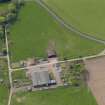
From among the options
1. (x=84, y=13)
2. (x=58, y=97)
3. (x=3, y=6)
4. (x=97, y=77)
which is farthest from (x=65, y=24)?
(x=58, y=97)

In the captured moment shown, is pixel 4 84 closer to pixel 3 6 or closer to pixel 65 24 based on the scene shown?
pixel 3 6

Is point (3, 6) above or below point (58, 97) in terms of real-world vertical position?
above

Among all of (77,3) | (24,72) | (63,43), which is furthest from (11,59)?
(77,3)

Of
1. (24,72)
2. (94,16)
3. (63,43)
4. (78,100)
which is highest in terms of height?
(94,16)

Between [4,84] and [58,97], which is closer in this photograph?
[58,97]

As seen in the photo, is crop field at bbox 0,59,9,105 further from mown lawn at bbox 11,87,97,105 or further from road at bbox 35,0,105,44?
road at bbox 35,0,105,44

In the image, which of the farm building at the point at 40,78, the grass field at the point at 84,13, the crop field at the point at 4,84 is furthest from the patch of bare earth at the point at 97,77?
the crop field at the point at 4,84

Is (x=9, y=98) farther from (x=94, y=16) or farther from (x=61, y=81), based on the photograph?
(x=94, y=16)

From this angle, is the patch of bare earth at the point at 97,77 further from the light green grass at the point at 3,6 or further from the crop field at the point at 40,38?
the light green grass at the point at 3,6
